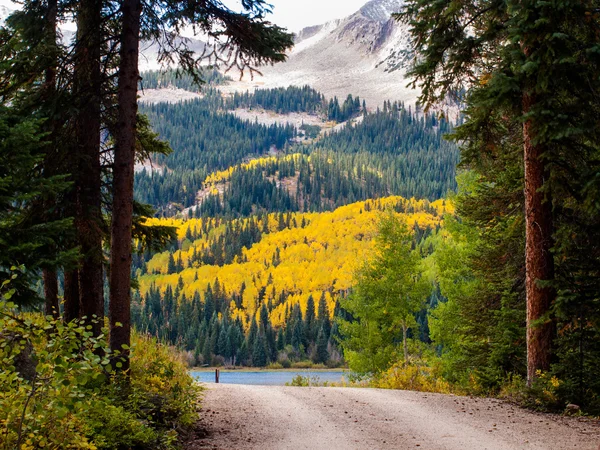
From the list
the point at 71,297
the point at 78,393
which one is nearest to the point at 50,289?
the point at 71,297

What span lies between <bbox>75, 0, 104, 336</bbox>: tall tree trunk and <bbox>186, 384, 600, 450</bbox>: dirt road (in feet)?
9.89

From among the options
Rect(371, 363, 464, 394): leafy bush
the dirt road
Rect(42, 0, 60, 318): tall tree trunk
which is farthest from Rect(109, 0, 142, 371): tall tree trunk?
Rect(371, 363, 464, 394): leafy bush

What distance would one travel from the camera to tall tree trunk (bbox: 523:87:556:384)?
10.8 metres

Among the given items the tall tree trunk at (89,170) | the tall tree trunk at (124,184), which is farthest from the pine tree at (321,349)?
the tall tree trunk at (124,184)

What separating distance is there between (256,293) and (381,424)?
143639 mm

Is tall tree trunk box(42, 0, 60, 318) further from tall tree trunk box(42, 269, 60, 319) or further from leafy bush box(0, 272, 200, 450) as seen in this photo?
leafy bush box(0, 272, 200, 450)

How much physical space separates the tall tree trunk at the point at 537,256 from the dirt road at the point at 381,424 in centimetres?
123

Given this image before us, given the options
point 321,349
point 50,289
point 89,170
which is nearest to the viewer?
point 89,170

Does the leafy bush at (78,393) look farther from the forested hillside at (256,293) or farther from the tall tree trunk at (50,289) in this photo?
the forested hillside at (256,293)

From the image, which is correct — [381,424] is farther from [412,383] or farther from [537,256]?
[412,383]

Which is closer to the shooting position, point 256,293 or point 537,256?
point 537,256

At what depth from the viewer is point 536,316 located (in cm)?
1084

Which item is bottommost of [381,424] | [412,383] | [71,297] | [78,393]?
[412,383]

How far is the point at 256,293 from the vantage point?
15112cm
